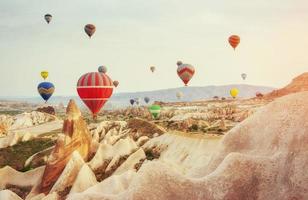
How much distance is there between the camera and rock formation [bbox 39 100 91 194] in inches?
1631

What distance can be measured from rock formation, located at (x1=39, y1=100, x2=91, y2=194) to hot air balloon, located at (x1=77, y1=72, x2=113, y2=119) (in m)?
15.2

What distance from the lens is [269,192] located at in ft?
41.4

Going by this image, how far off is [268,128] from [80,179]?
85.4 ft

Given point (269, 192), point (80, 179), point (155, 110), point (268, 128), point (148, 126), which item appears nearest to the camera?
point (269, 192)

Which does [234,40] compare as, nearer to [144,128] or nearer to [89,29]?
[89,29]

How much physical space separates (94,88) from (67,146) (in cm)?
1973

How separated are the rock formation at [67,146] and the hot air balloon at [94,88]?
1518 cm

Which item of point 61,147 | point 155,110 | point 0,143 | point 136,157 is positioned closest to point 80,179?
point 61,147

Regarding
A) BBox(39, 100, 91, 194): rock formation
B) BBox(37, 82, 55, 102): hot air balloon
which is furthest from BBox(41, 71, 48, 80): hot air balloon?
BBox(39, 100, 91, 194): rock formation

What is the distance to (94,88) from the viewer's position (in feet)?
208

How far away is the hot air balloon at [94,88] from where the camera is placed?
63.3 meters

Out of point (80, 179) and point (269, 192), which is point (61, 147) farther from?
point (269, 192)

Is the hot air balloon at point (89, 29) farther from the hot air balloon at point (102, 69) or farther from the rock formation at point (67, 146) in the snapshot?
the hot air balloon at point (102, 69)

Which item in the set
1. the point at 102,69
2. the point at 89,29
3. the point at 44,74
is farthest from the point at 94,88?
the point at 102,69
